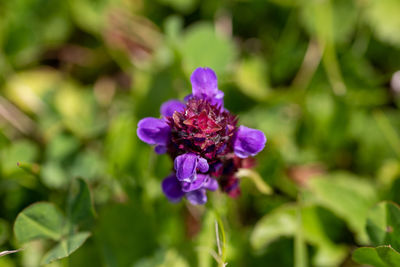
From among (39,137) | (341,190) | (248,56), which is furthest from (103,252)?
(248,56)

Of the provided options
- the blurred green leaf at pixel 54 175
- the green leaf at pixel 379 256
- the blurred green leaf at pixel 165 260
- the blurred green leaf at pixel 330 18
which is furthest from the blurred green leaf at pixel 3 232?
the blurred green leaf at pixel 330 18

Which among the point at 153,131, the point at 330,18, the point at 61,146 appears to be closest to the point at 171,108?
the point at 153,131

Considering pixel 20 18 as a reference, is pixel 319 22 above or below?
below

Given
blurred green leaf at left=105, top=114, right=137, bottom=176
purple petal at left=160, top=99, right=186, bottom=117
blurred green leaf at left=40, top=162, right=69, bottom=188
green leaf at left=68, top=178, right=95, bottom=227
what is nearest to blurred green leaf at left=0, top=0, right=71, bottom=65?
blurred green leaf at left=40, top=162, right=69, bottom=188

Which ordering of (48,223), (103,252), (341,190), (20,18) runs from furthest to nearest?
1. (20,18)
2. (341,190)
3. (103,252)
4. (48,223)

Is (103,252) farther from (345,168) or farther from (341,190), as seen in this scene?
(345,168)

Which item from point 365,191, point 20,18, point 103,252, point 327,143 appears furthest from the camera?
point 20,18
